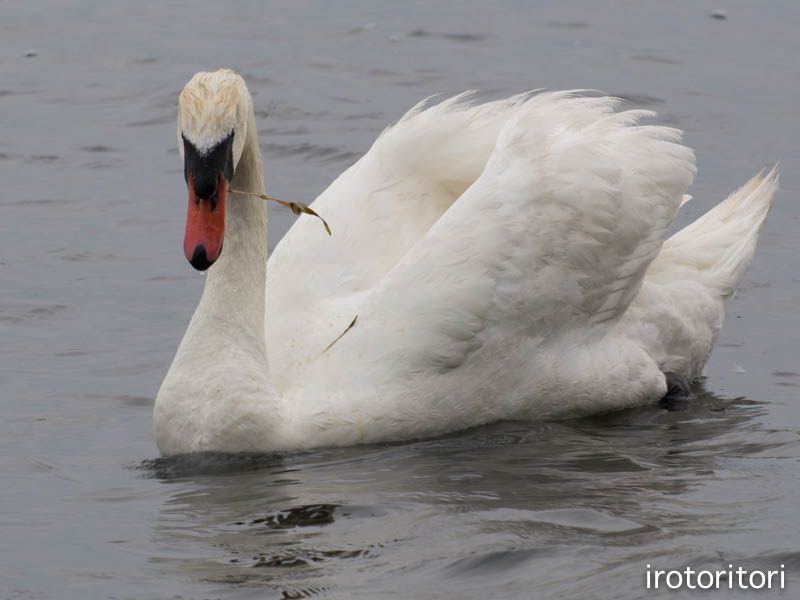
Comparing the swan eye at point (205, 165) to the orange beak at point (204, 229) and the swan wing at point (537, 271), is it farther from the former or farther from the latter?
the swan wing at point (537, 271)

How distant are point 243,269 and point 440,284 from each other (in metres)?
0.97

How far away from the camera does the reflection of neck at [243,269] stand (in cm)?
803

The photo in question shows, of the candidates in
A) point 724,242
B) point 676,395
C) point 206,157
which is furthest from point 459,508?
point 724,242

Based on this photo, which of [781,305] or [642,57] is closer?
[781,305]

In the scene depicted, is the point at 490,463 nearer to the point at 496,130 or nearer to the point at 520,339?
the point at 520,339

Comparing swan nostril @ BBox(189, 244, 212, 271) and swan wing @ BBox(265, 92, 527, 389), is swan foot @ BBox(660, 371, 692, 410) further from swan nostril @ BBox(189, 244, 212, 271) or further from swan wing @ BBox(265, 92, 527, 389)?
swan nostril @ BBox(189, 244, 212, 271)

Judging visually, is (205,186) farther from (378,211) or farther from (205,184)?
(378,211)

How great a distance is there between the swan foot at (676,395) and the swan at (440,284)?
0.6 inches

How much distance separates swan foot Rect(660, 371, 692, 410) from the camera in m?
8.99

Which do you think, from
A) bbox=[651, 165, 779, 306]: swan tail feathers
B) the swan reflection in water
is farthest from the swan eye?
bbox=[651, 165, 779, 306]: swan tail feathers

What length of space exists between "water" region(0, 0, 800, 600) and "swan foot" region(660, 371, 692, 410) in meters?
0.12

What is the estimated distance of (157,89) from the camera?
1572 cm

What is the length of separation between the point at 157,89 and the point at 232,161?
8303mm

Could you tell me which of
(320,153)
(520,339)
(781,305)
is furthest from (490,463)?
(320,153)
